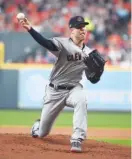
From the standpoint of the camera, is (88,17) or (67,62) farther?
(88,17)

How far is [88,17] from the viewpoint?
771 inches

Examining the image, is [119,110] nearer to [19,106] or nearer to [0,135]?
[19,106]

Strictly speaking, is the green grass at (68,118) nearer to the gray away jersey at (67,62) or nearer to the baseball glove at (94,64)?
the gray away jersey at (67,62)

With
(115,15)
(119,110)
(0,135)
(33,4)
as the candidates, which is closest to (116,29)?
(115,15)

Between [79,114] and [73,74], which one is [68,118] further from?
[79,114]

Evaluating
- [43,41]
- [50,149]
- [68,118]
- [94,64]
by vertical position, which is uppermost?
[43,41]

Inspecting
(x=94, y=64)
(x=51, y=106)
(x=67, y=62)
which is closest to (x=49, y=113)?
(x=51, y=106)

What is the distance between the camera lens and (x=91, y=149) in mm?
7469

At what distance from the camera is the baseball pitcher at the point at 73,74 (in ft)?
23.3

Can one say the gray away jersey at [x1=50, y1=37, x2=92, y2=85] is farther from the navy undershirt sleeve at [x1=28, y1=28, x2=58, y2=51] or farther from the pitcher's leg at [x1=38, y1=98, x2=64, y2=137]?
the pitcher's leg at [x1=38, y1=98, x2=64, y2=137]

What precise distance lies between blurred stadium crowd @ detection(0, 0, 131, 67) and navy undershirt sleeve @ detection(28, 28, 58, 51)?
10.9m

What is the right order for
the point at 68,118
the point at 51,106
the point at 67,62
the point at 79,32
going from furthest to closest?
1. the point at 68,118
2. the point at 51,106
3. the point at 67,62
4. the point at 79,32

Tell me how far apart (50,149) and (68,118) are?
7138mm

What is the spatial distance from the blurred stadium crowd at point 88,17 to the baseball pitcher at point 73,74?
10483 millimetres
